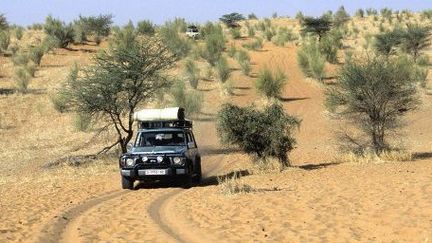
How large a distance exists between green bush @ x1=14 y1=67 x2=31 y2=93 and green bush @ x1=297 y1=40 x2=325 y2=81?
19041 millimetres

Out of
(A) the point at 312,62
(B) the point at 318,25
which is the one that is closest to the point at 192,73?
(A) the point at 312,62

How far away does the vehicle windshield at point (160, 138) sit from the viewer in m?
16.4

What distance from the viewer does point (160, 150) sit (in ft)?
51.3

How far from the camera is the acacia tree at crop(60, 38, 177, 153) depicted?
930 inches

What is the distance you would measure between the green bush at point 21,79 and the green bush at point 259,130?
21.5 meters

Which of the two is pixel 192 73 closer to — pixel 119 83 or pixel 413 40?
pixel 119 83

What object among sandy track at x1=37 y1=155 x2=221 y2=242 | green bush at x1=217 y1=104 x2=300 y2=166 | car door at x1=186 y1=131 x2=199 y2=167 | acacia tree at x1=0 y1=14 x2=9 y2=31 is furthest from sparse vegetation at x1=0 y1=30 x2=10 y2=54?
sandy track at x1=37 y1=155 x2=221 y2=242

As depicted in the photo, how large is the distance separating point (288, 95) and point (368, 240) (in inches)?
1155

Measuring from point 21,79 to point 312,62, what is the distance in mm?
19449

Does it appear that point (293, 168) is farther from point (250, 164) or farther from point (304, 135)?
point (304, 135)

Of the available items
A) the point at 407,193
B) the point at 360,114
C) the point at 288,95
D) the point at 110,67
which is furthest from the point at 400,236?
the point at 288,95

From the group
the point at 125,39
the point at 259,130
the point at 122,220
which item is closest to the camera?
the point at 122,220

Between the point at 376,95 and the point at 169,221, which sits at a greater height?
the point at 376,95

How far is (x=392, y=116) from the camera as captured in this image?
2125 cm
